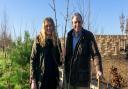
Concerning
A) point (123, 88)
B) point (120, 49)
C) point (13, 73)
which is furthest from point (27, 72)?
point (120, 49)

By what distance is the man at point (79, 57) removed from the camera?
4.76 m

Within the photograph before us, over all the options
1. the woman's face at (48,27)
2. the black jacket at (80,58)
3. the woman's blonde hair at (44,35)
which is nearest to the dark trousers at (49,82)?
the black jacket at (80,58)

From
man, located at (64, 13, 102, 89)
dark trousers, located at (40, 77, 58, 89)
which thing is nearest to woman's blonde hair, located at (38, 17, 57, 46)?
man, located at (64, 13, 102, 89)

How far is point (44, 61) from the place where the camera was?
496cm

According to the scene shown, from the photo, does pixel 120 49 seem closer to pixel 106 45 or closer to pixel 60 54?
pixel 106 45

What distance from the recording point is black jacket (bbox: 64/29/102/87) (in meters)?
4.76

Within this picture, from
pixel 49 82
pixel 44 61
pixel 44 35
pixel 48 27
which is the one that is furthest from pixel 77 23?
pixel 49 82

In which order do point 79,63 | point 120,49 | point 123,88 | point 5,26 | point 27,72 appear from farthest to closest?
1. point 120,49
2. point 5,26
3. point 123,88
4. point 27,72
5. point 79,63

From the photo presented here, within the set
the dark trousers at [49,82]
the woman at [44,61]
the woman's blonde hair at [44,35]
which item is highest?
the woman's blonde hair at [44,35]

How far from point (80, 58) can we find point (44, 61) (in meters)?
0.51

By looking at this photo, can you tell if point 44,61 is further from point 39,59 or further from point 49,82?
point 49,82

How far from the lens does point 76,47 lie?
15.7 feet

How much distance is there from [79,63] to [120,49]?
43.2 ft

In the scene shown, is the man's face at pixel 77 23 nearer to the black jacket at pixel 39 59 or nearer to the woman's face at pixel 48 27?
the woman's face at pixel 48 27
